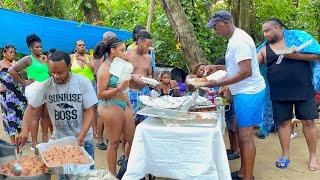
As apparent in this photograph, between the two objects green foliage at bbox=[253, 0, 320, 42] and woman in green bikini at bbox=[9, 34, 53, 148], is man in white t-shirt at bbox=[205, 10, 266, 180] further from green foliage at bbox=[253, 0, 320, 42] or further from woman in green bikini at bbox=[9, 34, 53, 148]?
green foliage at bbox=[253, 0, 320, 42]

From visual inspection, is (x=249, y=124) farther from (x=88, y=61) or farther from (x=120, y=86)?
(x=88, y=61)

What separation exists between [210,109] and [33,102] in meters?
1.66

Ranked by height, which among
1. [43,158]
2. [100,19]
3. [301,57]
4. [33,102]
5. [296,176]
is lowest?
[296,176]

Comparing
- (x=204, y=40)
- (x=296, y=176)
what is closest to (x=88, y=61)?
(x=204, y=40)

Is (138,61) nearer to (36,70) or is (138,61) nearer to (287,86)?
(36,70)

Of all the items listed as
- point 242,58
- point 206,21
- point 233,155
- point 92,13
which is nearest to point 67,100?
point 242,58

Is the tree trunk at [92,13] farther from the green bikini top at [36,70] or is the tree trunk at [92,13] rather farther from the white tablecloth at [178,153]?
the white tablecloth at [178,153]

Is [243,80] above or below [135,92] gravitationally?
above

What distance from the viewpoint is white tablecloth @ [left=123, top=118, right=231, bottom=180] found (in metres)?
3.30

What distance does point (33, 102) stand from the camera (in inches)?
129

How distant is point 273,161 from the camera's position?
4.86m

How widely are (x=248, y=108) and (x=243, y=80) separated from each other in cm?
27

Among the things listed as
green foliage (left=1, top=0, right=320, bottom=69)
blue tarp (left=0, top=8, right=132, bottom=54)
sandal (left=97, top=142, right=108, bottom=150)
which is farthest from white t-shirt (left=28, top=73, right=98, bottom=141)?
green foliage (left=1, top=0, right=320, bottom=69)

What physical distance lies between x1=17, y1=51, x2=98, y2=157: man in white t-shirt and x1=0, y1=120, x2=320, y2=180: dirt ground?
1122 millimetres
